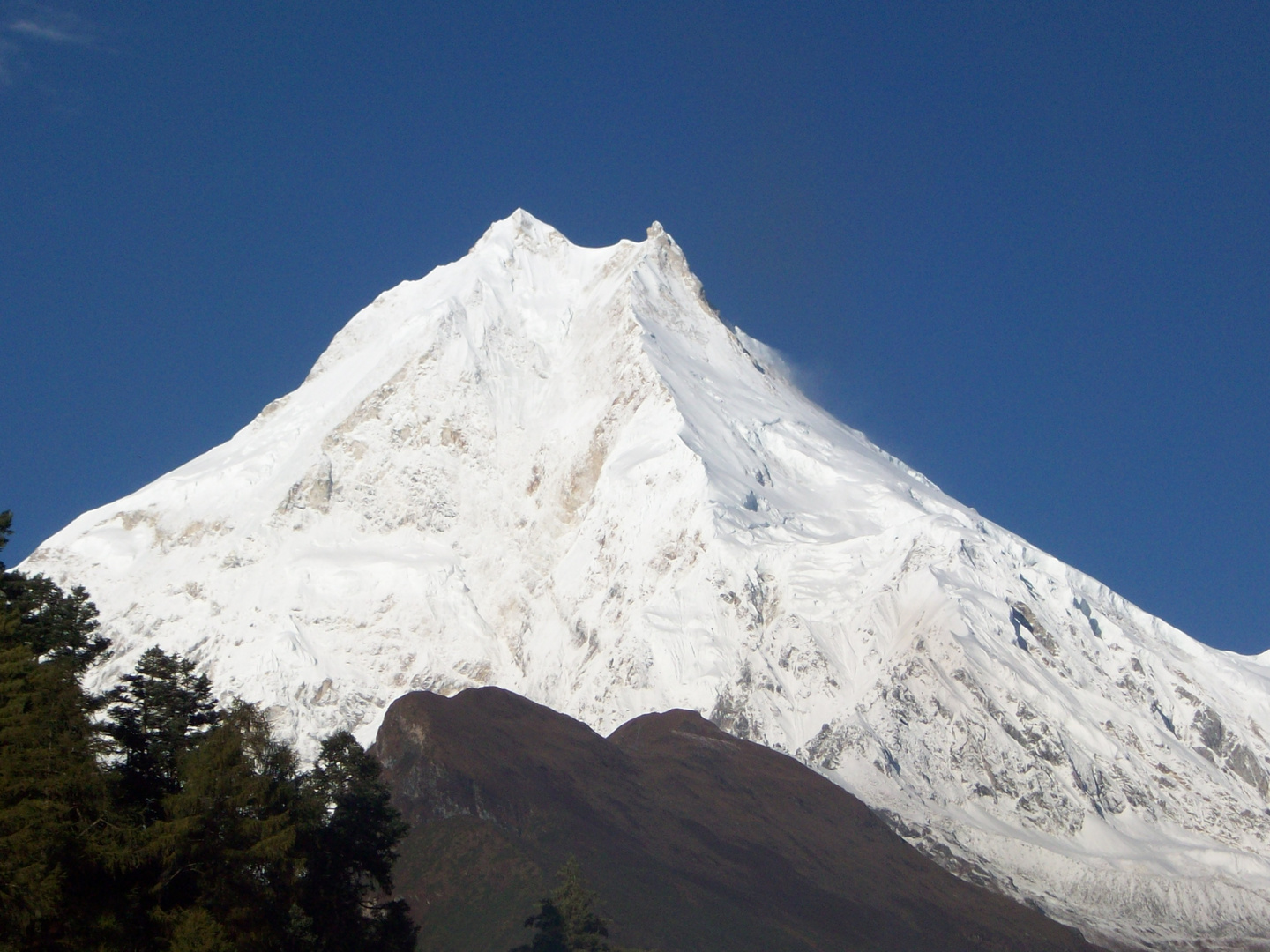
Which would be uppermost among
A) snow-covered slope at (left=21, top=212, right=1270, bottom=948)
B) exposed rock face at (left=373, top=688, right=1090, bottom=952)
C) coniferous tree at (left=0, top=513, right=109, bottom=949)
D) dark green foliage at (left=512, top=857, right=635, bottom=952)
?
snow-covered slope at (left=21, top=212, right=1270, bottom=948)

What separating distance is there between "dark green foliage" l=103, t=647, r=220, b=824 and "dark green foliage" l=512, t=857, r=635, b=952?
3210cm

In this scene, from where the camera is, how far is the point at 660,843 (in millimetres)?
121250

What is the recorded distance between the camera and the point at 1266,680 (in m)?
191

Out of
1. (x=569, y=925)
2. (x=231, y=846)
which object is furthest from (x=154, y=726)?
(x=569, y=925)

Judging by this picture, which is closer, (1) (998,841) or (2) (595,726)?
(1) (998,841)

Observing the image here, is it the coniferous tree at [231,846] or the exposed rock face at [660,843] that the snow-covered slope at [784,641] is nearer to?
the exposed rock face at [660,843]

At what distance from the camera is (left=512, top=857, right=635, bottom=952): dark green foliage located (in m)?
→ 77.0

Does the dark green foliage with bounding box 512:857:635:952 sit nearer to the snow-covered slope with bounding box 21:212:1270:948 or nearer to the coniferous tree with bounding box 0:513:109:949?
the coniferous tree with bounding box 0:513:109:949

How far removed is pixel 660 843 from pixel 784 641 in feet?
139

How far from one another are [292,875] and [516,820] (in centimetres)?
6957

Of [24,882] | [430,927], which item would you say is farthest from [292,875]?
[430,927]

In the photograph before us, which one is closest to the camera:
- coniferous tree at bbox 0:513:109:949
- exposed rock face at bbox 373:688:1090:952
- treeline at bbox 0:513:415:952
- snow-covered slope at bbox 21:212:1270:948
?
coniferous tree at bbox 0:513:109:949

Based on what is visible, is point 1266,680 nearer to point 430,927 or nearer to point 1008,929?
point 1008,929

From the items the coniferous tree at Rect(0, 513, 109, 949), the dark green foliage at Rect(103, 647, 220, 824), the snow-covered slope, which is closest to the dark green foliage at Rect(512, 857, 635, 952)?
the dark green foliage at Rect(103, 647, 220, 824)
